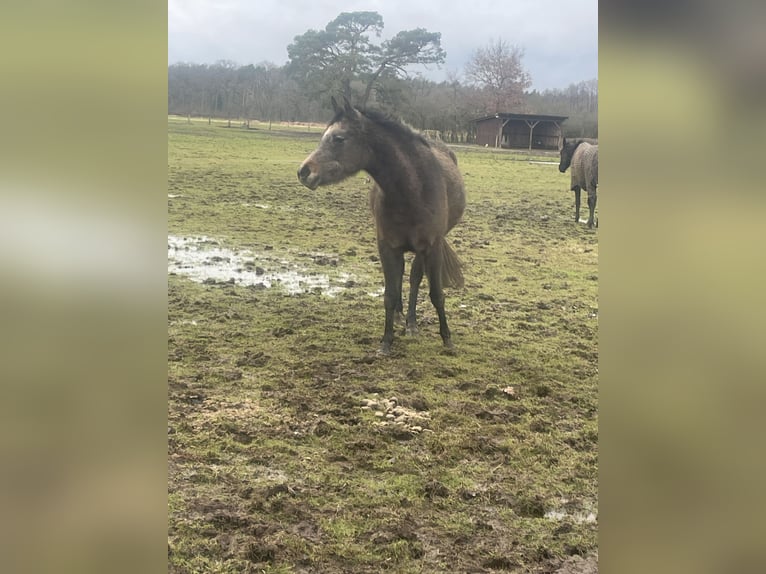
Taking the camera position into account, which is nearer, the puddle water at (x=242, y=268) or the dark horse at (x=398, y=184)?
the dark horse at (x=398, y=184)

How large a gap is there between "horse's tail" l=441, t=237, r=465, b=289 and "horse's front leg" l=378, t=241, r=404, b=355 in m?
0.29

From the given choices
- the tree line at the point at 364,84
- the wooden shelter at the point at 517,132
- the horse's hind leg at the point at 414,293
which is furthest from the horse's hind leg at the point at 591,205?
the horse's hind leg at the point at 414,293

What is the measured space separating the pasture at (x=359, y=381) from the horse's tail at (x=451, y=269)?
13cm

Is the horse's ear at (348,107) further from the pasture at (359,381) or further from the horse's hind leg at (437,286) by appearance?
the horse's hind leg at (437,286)

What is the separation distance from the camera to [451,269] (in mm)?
3127

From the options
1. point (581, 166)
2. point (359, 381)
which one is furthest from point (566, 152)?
point (359, 381)

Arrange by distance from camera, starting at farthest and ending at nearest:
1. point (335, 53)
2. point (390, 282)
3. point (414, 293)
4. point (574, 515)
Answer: point (414, 293), point (390, 282), point (335, 53), point (574, 515)

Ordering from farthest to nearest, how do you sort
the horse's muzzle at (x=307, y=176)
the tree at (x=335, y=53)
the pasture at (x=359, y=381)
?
1. the horse's muzzle at (x=307, y=176)
2. the tree at (x=335, y=53)
3. the pasture at (x=359, y=381)

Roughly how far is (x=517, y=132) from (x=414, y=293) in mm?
1038

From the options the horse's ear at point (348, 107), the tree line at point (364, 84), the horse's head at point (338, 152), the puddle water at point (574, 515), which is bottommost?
the puddle water at point (574, 515)

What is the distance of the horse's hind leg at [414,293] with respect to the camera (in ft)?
10.00
